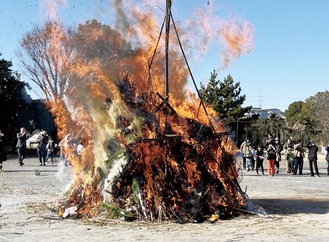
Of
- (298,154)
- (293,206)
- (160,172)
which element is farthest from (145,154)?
(298,154)

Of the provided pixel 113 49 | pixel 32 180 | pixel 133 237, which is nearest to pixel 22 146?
pixel 32 180

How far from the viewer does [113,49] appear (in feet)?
35.5

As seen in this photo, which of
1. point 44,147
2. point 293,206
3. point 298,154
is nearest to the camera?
point 293,206

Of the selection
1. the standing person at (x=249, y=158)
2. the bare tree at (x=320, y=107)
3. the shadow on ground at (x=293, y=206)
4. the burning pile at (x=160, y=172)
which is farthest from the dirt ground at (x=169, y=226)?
the bare tree at (x=320, y=107)

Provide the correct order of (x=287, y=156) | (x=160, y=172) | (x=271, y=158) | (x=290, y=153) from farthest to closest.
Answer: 1. (x=287, y=156)
2. (x=290, y=153)
3. (x=271, y=158)
4. (x=160, y=172)

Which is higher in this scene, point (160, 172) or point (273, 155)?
point (273, 155)

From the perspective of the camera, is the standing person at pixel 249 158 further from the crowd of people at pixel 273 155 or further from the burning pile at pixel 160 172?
the burning pile at pixel 160 172

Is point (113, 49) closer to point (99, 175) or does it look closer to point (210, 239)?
point (99, 175)

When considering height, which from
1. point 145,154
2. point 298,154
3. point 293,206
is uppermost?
point 298,154

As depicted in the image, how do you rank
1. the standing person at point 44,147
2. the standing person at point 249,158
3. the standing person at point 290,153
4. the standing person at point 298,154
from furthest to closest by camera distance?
the standing person at point 44,147 < the standing person at point 249,158 < the standing person at point 290,153 < the standing person at point 298,154

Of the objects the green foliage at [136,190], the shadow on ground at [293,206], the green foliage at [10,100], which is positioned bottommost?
the shadow on ground at [293,206]

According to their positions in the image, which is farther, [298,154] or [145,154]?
[298,154]

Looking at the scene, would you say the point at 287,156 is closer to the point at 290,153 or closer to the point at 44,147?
the point at 290,153

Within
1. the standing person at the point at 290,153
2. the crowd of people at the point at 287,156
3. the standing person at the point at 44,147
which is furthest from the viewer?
the standing person at the point at 44,147
